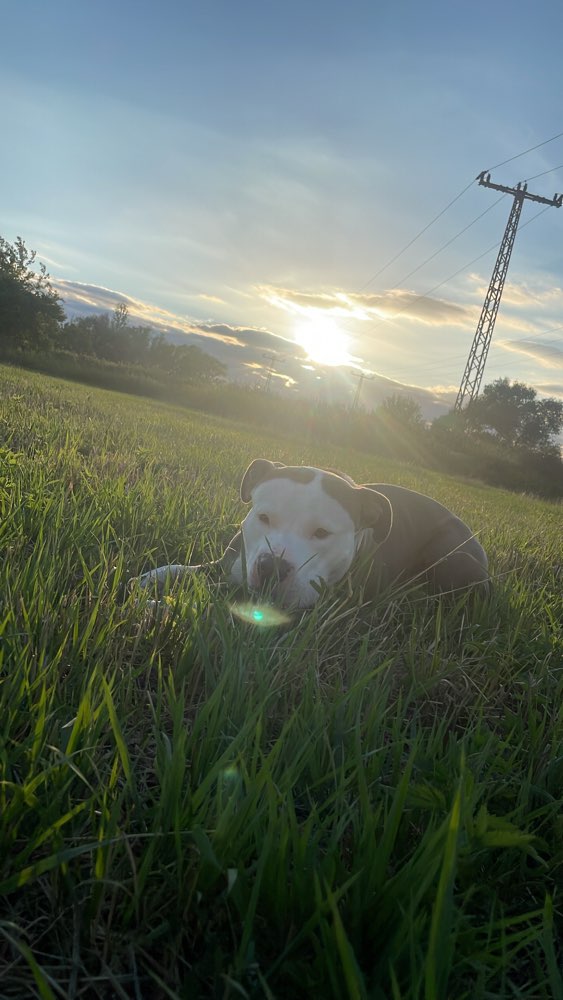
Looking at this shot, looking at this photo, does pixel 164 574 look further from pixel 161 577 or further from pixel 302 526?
pixel 302 526

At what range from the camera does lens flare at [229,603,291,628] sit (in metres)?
2.37

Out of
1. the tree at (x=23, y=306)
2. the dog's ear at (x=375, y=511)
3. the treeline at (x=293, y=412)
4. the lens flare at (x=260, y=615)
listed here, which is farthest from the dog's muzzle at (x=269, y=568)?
the tree at (x=23, y=306)

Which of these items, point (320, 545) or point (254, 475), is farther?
point (254, 475)

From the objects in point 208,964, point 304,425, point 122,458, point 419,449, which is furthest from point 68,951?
point 419,449

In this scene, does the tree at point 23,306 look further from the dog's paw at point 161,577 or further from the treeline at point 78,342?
the dog's paw at point 161,577

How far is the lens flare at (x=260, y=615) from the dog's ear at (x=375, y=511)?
3.66 ft

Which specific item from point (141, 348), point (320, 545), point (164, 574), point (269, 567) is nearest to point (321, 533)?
point (320, 545)

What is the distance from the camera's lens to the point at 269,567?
296 cm

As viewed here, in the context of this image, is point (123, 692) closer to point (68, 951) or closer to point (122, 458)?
point (68, 951)


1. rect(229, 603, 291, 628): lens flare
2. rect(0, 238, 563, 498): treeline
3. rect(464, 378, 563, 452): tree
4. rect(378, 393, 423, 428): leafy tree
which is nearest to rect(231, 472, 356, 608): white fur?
rect(229, 603, 291, 628): lens flare

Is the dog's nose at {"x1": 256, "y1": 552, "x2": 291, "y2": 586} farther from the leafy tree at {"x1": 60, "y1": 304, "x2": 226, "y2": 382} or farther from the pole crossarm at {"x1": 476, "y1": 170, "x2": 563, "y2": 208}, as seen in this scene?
the leafy tree at {"x1": 60, "y1": 304, "x2": 226, "y2": 382}

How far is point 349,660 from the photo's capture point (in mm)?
2203

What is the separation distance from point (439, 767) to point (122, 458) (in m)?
4.95

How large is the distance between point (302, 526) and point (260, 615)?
95cm
